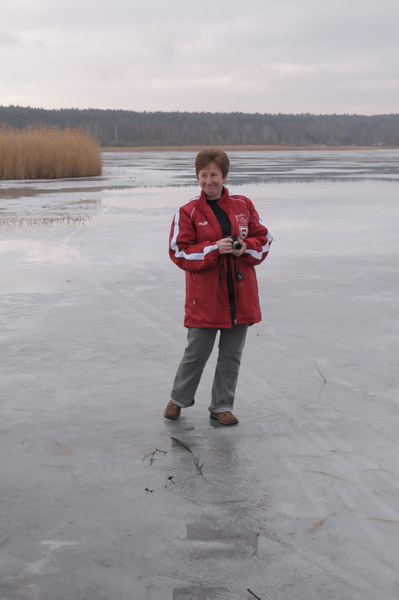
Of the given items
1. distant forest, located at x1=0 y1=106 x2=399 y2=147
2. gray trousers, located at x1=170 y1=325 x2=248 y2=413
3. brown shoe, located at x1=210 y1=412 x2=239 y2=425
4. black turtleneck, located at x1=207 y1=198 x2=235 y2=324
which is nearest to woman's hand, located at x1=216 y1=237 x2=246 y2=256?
black turtleneck, located at x1=207 y1=198 x2=235 y2=324

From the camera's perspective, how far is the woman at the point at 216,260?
13.7ft

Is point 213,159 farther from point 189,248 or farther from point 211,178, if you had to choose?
point 189,248

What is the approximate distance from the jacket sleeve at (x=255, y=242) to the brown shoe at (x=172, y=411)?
910mm

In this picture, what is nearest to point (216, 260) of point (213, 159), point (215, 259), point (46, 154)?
point (215, 259)

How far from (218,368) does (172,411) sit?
37cm

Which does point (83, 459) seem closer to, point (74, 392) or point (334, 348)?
point (74, 392)

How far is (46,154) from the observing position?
28.3m

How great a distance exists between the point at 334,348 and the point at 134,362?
1.51 meters

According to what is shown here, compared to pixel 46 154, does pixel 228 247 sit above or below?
above

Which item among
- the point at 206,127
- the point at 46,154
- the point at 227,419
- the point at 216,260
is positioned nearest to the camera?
the point at 216,260

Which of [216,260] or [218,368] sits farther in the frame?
[218,368]

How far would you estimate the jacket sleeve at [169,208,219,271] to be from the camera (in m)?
4.13

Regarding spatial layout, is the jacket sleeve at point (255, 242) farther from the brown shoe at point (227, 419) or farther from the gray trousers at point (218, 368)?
the brown shoe at point (227, 419)

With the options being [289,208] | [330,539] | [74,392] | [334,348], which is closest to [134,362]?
[74,392]
